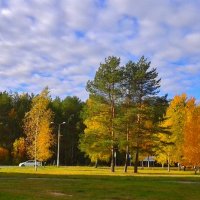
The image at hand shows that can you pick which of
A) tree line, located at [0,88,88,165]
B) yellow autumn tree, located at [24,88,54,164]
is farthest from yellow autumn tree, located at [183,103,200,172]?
tree line, located at [0,88,88,165]

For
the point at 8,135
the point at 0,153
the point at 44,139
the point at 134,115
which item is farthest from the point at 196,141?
the point at 8,135

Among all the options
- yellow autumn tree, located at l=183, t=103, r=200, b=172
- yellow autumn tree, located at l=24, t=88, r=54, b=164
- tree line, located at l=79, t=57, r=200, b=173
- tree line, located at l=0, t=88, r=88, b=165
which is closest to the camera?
tree line, located at l=79, t=57, r=200, b=173

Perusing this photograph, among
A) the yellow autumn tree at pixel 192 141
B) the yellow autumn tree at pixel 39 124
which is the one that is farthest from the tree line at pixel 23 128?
the yellow autumn tree at pixel 192 141

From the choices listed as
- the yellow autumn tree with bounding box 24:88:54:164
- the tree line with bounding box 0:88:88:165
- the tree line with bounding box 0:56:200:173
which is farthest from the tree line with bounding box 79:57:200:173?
the tree line with bounding box 0:88:88:165

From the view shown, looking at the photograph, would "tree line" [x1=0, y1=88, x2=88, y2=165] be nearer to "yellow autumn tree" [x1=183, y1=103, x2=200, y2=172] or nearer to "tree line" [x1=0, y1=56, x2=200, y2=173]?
"tree line" [x1=0, y1=56, x2=200, y2=173]

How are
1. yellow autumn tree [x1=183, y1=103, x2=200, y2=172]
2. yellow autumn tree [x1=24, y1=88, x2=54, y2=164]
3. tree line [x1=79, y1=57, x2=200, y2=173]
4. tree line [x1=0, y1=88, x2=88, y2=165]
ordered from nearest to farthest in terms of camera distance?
1. tree line [x1=79, y1=57, x2=200, y2=173]
2. yellow autumn tree [x1=183, y1=103, x2=200, y2=172]
3. yellow autumn tree [x1=24, y1=88, x2=54, y2=164]
4. tree line [x1=0, y1=88, x2=88, y2=165]

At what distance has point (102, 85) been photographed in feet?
173

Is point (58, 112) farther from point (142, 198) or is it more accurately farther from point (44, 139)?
point (142, 198)

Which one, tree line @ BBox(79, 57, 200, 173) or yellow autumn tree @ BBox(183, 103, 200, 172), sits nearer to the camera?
tree line @ BBox(79, 57, 200, 173)

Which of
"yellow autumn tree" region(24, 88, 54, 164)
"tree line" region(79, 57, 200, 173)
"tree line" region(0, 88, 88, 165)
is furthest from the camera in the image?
"tree line" region(0, 88, 88, 165)

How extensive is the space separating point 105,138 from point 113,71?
323 inches

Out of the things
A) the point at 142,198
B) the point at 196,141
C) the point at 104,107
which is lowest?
the point at 142,198

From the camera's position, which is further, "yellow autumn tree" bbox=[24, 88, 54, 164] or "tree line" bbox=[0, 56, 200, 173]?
"yellow autumn tree" bbox=[24, 88, 54, 164]

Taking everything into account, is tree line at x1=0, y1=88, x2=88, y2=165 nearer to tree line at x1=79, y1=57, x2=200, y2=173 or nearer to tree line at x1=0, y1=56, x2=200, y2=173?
tree line at x1=0, y1=56, x2=200, y2=173
